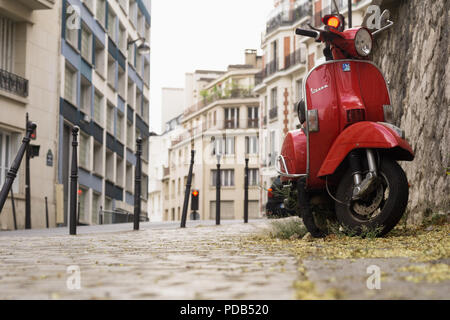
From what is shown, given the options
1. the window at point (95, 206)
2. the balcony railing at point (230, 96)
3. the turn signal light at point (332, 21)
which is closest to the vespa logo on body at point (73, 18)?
the window at point (95, 206)

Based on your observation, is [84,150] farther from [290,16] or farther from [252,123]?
[252,123]

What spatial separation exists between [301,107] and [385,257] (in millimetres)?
2889

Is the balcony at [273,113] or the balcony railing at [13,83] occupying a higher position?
the balcony at [273,113]

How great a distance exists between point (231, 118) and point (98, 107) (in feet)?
124

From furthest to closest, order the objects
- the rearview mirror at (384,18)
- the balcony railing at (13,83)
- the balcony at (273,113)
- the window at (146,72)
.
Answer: the balcony at (273,113) → the window at (146,72) → the balcony railing at (13,83) → the rearview mirror at (384,18)

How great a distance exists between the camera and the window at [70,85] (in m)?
26.3

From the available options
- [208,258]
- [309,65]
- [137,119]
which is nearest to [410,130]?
[208,258]

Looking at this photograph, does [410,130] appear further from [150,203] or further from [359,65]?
[150,203]

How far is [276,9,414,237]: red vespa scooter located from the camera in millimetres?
5805

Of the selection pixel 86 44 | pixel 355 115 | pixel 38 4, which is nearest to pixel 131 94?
pixel 86 44

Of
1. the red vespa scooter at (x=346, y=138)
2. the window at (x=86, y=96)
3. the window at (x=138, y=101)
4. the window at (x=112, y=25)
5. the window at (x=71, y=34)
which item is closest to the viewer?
the red vespa scooter at (x=346, y=138)

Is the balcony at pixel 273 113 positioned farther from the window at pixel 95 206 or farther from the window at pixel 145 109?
the window at pixel 95 206

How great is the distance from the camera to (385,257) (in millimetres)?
4102

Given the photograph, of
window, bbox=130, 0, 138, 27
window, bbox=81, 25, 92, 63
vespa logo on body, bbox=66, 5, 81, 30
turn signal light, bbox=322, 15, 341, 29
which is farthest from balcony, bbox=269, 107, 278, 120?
turn signal light, bbox=322, 15, 341, 29
